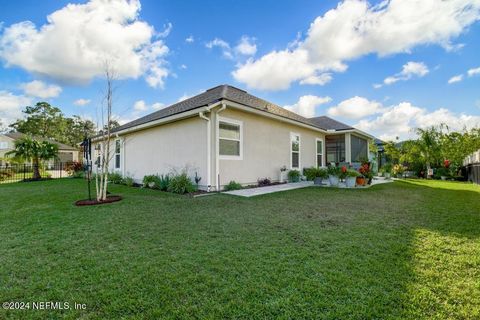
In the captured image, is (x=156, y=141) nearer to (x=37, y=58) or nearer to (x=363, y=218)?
(x=37, y=58)

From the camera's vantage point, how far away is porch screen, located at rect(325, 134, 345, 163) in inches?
624

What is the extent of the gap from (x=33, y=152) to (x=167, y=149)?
10.4 meters

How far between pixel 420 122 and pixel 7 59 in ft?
85.3

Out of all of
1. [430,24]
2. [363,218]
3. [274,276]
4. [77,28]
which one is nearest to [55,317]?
[274,276]

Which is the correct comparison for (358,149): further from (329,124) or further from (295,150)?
(295,150)

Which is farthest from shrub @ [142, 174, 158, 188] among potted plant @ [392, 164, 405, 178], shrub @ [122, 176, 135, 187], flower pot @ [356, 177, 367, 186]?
potted plant @ [392, 164, 405, 178]

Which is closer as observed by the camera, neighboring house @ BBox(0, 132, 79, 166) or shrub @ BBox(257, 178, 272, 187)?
shrub @ BBox(257, 178, 272, 187)

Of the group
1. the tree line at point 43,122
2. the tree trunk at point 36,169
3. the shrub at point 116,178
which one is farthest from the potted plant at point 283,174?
the tree line at point 43,122

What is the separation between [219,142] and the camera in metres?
8.18

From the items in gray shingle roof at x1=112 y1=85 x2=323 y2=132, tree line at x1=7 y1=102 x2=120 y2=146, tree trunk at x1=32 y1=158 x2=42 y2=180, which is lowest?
tree trunk at x1=32 y1=158 x2=42 y2=180

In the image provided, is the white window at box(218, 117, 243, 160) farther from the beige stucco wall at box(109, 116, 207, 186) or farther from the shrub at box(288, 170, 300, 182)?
the shrub at box(288, 170, 300, 182)

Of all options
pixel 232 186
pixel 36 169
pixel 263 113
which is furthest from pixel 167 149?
pixel 36 169

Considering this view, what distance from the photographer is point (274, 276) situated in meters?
2.29

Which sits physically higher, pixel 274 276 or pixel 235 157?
pixel 235 157
